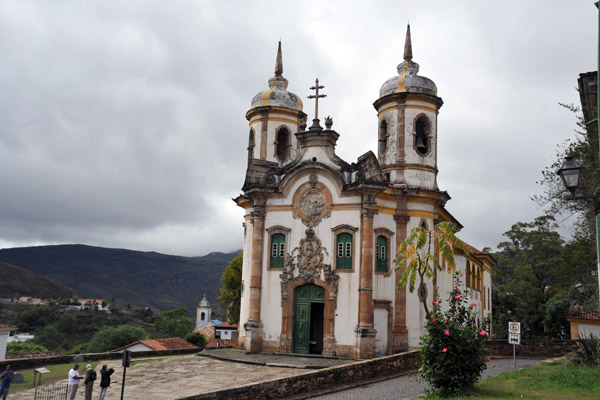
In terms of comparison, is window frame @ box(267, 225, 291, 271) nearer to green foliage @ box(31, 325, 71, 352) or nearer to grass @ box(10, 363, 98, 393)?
grass @ box(10, 363, 98, 393)

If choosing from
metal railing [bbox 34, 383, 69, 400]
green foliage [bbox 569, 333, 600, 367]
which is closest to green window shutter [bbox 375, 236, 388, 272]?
green foliage [bbox 569, 333, 600, 367]

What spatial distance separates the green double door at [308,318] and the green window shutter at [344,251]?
1.41 m

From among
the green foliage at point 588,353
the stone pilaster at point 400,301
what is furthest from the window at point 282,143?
the green foliage at point 588,353

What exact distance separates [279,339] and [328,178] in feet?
23.9

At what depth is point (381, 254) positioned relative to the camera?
24406 mm

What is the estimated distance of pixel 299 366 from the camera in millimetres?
20672

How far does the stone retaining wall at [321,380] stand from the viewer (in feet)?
46.3

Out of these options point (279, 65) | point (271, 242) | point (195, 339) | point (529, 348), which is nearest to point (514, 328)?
point (529, 348)

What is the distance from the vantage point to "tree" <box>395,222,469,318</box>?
22.8 m

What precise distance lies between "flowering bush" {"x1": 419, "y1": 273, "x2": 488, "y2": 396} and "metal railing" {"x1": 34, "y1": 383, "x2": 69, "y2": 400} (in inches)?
376

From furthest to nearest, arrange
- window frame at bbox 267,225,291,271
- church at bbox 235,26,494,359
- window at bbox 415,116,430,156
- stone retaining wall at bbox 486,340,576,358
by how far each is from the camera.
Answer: window at bbox 415,116,430,156 → stone retaining wall at bbox 486,340,576,358 → window frame at bbox 267,225,291,271 → church at bbox 235,26,494,359

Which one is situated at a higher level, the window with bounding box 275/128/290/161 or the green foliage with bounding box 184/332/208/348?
the window with bounding box 275/128/290/161

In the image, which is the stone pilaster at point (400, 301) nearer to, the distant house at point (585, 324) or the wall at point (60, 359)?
the distant house at point (585, 324)

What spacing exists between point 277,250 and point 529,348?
1239 centimetres
